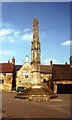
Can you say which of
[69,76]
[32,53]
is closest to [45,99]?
[32,53]

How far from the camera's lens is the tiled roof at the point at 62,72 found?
55594 mm

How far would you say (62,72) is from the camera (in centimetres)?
5741

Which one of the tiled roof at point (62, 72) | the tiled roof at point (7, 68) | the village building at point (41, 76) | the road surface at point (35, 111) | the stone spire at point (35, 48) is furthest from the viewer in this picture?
the tiled roof at point (7, 68)

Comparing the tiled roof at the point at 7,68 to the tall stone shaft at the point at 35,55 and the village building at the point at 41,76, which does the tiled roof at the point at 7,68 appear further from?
the tall stone shaft at the point at 35,55

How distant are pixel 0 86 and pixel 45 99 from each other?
125 ft

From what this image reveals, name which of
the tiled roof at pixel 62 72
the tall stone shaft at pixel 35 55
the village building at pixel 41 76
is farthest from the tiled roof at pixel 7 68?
the tall stone shaft at pixel 35 55

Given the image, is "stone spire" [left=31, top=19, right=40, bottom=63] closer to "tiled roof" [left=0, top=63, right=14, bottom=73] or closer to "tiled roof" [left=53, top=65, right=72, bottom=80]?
"tiled roof" [left=53, top=65, right=72, bottom=80]

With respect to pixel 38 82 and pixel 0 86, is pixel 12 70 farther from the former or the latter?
pixel 38 82

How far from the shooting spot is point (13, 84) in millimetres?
63625

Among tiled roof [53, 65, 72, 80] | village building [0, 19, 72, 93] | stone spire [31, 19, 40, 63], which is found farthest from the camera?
tiled roof [53, 65, 72, 80]

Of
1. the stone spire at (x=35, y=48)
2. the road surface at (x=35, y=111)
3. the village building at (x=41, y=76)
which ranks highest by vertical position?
the stone spire at (x=35, y=48)

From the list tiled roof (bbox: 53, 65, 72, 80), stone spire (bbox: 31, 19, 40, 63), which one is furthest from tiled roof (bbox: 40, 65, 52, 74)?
stone spire (bbox: 31, 19, 40, 63)

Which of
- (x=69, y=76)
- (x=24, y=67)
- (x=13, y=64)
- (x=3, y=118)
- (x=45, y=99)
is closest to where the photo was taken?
(x=3, y=118)

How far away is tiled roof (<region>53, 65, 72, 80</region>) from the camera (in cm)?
5559
